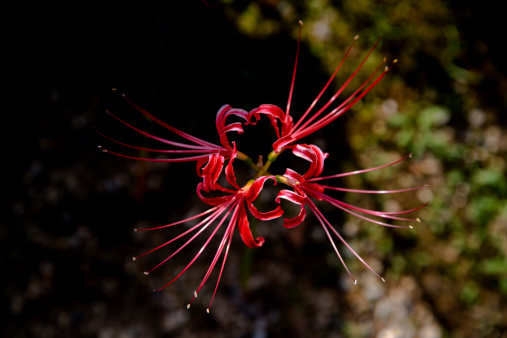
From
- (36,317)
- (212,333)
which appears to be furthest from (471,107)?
(36,317)

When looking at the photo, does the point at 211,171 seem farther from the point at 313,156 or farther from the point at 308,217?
the point at 308,217

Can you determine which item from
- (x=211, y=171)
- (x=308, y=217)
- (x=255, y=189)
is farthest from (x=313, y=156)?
(x=308, y=217)

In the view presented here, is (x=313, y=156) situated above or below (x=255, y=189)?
above

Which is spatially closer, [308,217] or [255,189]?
[255,189]

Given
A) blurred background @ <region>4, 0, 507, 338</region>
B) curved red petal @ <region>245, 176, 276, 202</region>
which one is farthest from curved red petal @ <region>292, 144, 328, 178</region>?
blurred background @ <region>4, 0, 507, 338</region>

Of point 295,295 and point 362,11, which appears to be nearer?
point 295,295

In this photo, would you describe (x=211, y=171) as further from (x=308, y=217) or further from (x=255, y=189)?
(x=308, y=217)

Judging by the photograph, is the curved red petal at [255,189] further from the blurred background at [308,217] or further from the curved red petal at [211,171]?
the blurred background at [308,217]

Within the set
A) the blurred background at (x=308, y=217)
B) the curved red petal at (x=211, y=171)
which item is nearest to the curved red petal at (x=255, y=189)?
the curved red petal at (x=211, y=171)

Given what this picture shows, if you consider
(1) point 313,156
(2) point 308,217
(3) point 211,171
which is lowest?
(2) point 308,217

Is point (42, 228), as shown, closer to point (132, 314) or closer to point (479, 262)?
point (132, 314)
